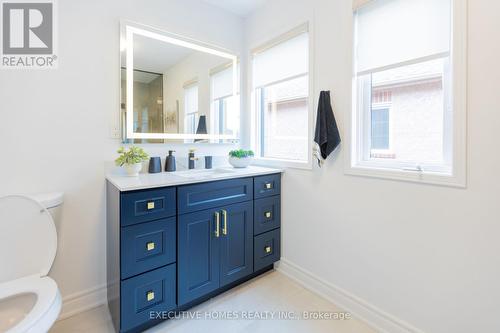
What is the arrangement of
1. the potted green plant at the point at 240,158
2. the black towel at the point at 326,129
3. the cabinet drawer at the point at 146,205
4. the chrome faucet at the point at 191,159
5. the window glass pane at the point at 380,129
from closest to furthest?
the cabinet drawer at the point at 146,205
the window glass pane at the point at 380,129
the black towel at the point at 326,129
the chrome faucet at the point at 191,159
the potted green plant at the point at 240,158

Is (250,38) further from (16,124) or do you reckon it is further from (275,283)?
(275,283)

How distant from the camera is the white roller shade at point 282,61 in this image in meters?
2.10

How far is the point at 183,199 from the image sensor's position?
64.5 inches

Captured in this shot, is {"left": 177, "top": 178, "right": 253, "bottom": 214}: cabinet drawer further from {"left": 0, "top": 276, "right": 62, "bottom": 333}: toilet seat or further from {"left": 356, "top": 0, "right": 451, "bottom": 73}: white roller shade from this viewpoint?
{"left": 356, "top": 0, "right": 451, "bottom": 73}: white roller shade

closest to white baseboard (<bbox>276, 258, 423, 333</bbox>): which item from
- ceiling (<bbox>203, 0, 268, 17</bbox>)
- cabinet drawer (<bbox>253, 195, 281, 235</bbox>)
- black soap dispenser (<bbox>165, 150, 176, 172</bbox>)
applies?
cabinet drawer (<bbox>253, 195, 281, 235</bbox>)

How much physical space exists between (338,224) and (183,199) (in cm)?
112

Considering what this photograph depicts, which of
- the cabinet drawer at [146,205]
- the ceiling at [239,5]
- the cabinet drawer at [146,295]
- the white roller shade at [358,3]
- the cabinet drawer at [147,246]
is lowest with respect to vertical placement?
the cabinet drawer at [146,295]

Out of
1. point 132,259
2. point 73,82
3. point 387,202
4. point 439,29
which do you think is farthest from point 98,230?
point 439,29

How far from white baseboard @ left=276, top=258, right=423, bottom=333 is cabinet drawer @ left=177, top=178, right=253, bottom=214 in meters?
0.78

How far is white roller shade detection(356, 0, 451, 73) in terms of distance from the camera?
1331mm

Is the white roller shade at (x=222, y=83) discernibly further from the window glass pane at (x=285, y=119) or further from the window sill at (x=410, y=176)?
the window sill at (x=410, y=176)

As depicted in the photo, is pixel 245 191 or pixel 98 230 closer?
pixel 98 230

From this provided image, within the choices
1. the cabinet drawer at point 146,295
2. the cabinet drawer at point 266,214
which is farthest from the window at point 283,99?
the cabinet drawer at point 146,295

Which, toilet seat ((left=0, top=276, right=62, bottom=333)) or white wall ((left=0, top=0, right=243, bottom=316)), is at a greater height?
white wall ((left=0, top=0, right=243, bottom=316))
